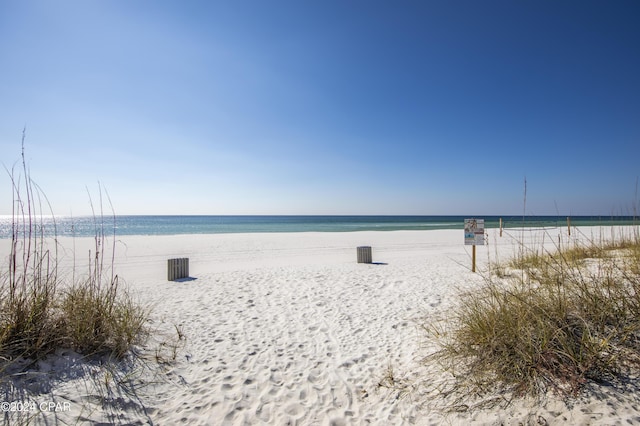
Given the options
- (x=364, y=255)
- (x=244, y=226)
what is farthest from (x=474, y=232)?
(x=244, y=226)

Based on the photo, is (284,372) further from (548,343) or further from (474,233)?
(474,233)

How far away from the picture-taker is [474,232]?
24.7ft

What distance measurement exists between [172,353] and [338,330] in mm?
2316

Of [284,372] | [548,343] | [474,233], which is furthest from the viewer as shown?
[474,233]

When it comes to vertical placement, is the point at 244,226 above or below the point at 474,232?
below

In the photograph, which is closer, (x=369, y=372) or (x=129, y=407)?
(x=129, y=407)

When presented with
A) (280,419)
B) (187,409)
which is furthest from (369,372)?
(187,409)

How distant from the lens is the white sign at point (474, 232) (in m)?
7.41

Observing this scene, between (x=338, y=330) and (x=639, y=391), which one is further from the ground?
(x=639, y=391)

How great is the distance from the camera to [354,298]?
19.0ft

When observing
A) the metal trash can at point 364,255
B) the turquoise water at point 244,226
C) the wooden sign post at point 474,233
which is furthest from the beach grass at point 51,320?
the wooden sign post at point 474,233

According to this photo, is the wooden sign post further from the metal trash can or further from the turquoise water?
the metal trash can

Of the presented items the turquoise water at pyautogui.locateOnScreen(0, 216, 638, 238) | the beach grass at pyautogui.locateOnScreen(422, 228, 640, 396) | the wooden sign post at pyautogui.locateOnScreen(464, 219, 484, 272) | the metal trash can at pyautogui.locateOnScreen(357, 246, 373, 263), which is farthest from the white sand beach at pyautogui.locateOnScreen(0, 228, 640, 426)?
the metal trash can at pyautogui.locateOnScreen(357, 246, 373, 263)

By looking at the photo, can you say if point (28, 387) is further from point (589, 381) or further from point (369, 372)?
point (589, 381)
